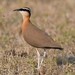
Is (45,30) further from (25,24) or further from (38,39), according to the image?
(38,39)

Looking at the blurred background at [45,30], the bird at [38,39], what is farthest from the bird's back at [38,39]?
the blurred background at [45,30]

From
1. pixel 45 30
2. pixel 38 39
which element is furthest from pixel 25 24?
pixel 45 30

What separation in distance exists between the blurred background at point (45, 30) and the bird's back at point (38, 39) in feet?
1.12

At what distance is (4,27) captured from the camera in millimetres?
11852

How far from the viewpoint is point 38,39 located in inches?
341

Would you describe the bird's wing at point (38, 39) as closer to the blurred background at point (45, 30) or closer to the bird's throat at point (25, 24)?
the bird's throat at point (25, 24)

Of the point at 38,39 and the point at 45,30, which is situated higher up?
the point at 38,39

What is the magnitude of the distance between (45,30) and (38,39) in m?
3.20

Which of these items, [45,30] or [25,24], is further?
[45,30]

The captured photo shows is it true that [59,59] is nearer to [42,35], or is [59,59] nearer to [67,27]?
[42,35]

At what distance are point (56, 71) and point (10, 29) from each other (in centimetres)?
364

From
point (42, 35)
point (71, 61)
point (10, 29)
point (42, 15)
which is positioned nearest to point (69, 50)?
point (71, 61)

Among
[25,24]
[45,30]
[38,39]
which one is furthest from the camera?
[45,30]

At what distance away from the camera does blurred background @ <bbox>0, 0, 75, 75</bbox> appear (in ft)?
28.2
